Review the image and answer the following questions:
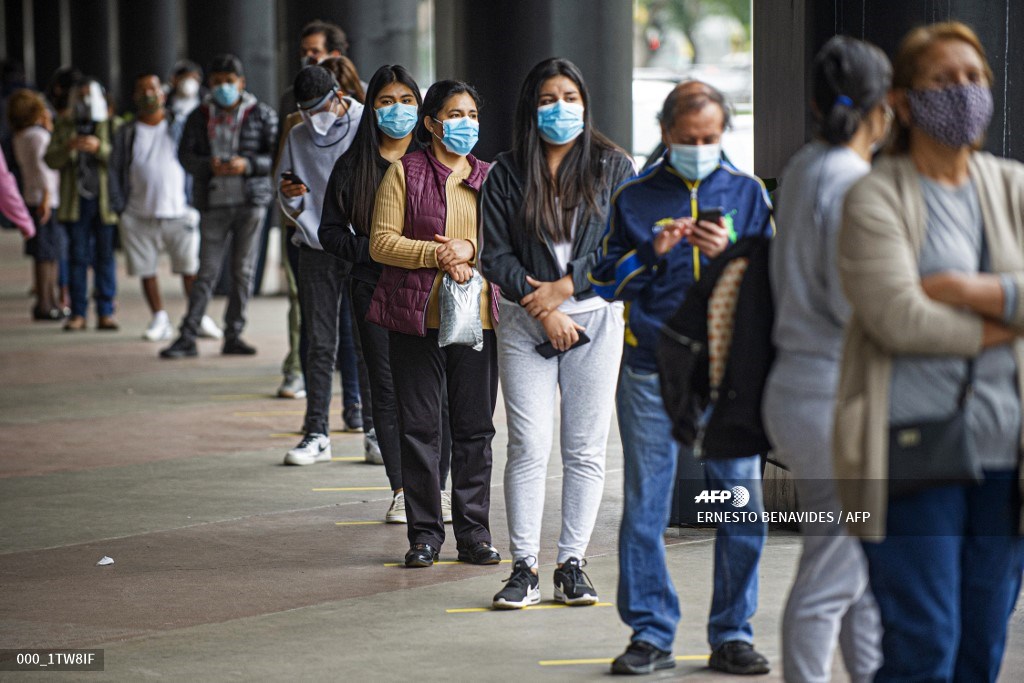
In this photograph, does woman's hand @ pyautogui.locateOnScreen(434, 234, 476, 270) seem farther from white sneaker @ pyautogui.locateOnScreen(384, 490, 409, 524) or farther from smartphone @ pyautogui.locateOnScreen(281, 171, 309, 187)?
smartphone @ pyautogui.locateOnScreen(281, 171, 309, 187)

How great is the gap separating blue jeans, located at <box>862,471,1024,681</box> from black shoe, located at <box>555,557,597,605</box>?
7.39 ft

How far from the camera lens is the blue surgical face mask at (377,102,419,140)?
7121 millimetres

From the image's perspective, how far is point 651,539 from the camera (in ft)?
17.1

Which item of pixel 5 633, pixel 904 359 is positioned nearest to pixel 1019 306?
pixel 904 359

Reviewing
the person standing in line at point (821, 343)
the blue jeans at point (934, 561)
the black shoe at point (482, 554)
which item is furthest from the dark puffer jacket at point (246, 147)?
the blue jeans at point (934, 561)

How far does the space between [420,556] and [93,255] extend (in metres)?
9.86

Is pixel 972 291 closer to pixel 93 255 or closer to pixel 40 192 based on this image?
pixel 93 255

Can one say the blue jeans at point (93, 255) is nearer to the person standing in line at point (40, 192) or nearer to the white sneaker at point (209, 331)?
the person standing in line at point (40, 192)

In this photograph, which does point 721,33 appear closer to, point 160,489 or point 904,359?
point 160,489

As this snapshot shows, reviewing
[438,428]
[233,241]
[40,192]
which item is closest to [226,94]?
[233,241]

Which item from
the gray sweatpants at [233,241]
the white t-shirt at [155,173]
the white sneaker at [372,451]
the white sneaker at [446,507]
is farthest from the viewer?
the white t-shirt at [155,173]

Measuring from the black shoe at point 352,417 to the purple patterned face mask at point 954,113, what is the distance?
6787 millimetres

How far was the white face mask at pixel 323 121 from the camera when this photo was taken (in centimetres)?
873

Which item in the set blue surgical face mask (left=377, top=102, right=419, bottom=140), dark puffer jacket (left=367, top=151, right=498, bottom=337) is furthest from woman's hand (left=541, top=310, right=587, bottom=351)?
blue surgical face mask (left=377, top=102, right=419, bottom=140)
